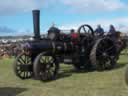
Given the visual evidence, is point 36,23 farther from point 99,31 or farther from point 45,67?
point 99,31

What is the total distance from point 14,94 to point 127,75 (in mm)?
3331

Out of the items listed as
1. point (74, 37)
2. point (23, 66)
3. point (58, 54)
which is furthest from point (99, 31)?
point (23, 66)

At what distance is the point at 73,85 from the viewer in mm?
12484

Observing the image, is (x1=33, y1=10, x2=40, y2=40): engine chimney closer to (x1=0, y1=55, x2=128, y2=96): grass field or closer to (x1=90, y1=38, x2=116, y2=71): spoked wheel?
(x1=0, y1=55, x2=128, y2=96): grass field

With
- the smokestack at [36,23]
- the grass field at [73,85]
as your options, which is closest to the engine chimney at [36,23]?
the smokestack at [36,23]

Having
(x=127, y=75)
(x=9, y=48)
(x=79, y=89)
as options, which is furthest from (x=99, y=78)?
(x=9, y=48)

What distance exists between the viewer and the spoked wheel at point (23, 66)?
14.6m

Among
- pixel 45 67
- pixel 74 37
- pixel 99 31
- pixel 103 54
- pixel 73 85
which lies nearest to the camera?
pixel 73 85

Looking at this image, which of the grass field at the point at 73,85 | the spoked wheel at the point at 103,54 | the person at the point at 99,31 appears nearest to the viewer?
the grass field at the point at 73,85

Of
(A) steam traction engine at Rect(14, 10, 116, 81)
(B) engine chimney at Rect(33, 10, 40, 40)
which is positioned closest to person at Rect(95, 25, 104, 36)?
(A) steam traction engine at Rect(14, 10, 116, 81)

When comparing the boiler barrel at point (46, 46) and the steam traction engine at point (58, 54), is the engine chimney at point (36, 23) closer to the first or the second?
the steam traction engine at point (58, 54)

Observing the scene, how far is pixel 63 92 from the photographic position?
1128 cm

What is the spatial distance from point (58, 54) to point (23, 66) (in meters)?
1.51

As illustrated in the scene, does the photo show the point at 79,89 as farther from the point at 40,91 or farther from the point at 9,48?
the point at 9,48
